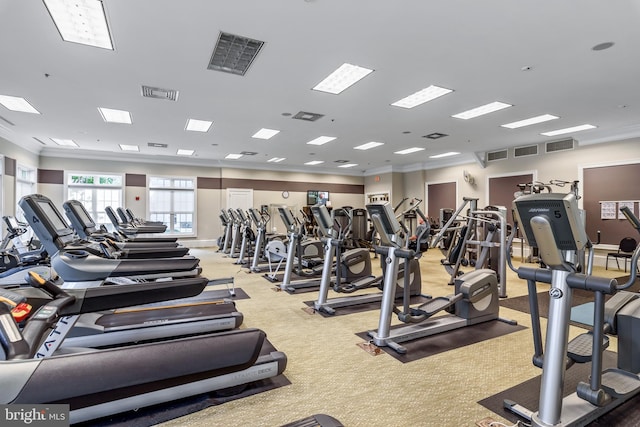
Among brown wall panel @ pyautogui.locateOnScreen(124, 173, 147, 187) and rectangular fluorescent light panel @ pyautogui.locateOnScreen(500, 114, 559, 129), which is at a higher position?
rectangular fluorescent light panel @ pyautogui.locateOnScreen(500, 114, 559, 129)

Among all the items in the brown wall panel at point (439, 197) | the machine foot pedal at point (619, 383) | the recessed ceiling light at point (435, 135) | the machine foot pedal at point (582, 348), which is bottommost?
the machine foot pedal at point (619, 383)

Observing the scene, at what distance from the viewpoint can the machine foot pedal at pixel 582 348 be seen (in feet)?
5.54

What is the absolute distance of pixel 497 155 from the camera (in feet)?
30.8

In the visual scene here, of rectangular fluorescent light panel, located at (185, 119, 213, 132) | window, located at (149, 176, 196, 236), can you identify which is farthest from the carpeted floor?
window, located at (149, 176, 196, 236)

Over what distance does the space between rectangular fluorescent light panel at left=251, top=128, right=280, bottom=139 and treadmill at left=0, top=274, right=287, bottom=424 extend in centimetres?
565

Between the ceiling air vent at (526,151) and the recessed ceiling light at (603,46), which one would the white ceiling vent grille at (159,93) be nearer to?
the recessed ceiling light at (603,46)

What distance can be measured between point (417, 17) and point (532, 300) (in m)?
2.58

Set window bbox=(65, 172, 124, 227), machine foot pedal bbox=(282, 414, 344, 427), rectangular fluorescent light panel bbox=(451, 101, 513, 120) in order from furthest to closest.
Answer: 1. window bbox=(65, 172, 124, 227)
2. rectangular fluorescent light panel bbox=(451, 101, 513, 120)
3. machine foot pedal bbox=(282, 414, 344, 427)

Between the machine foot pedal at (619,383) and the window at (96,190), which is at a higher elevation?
the window at (96,190)

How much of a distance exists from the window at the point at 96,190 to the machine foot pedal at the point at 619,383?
11201 millimetres

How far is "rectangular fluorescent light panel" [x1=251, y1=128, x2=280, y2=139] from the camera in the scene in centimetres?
721

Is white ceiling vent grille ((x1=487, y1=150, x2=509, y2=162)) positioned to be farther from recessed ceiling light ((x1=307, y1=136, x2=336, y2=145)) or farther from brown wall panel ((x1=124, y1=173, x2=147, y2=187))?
brown wall panel ((x1=124, y1=173, x2=147, y2=187))

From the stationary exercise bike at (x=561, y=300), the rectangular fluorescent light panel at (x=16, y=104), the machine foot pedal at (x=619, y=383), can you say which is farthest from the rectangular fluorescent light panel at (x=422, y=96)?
the rectangular fluorescent light panel at (x=16, y=104)

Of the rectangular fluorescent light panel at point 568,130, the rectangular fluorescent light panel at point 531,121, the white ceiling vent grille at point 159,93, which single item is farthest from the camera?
the rectangular fluorescent light panel at point 568,130
